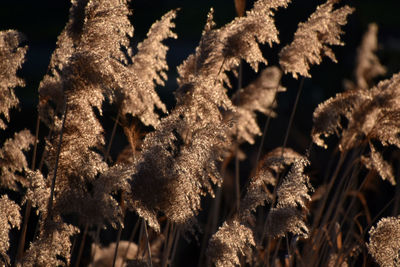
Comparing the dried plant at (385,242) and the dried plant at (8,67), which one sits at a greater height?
the dried plant at (8,67)

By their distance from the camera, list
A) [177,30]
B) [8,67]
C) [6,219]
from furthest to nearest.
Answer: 1. [177,30]
2. [8,67]
3. [6,219]

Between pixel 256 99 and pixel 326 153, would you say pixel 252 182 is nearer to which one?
pixel 256 99

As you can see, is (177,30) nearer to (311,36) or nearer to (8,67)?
(311,36)

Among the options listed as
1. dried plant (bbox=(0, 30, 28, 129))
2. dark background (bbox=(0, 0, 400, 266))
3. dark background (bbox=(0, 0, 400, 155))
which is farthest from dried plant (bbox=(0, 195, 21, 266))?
dark background (bbox=(0, 0, 400, 155))

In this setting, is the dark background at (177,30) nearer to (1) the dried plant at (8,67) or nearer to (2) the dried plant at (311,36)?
(2) the dried plant at (311,36)

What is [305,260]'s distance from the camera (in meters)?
2.70

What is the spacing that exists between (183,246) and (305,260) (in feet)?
6.76

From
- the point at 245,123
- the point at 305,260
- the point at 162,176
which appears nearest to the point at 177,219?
the point at 162,176

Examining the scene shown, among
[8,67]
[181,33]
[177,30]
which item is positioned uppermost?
[177,30]

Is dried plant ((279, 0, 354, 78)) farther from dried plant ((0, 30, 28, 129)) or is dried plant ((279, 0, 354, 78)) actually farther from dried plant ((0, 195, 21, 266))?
dried plant ((0, 195, 21, 266))

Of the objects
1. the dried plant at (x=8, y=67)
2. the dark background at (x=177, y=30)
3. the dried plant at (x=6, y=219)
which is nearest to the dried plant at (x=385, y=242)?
the dried plant at (x=6, y=219)

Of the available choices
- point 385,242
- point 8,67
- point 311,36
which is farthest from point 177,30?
point 385,242

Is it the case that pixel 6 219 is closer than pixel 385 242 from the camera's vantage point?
Yes

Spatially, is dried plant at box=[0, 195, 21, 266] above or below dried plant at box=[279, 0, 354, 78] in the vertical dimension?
below
